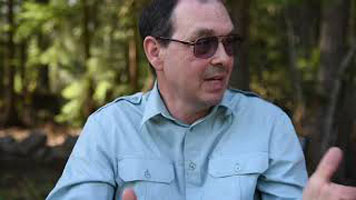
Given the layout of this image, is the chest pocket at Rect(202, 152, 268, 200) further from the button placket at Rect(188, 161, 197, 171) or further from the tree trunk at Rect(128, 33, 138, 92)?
the tree trunk at Rect(128, 33, 138, 92)

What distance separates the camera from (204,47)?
2318 millimetres

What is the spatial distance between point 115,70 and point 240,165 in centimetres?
1089

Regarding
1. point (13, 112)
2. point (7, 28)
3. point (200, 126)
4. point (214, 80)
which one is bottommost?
point (13, 112)

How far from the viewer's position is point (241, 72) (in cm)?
562

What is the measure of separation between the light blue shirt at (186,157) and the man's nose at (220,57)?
19 cm

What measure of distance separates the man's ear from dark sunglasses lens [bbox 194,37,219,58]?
191 millimetres

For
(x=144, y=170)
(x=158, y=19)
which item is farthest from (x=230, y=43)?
(x=144, y=170)

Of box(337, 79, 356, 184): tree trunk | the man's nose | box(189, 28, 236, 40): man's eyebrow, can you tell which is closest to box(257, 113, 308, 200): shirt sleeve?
the man's nose

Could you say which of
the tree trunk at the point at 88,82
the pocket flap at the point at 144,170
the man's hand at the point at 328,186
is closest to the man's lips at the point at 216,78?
the pocket flap at the point at 144,170

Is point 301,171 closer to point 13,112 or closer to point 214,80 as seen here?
point 214,80

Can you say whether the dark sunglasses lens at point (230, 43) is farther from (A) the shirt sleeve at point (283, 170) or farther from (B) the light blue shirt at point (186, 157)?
(A) the shirt sleeve at point (283, 170)

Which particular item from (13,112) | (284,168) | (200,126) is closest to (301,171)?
(284,168)

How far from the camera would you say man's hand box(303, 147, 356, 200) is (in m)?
1.74

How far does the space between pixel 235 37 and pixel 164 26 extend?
27 centimetres
